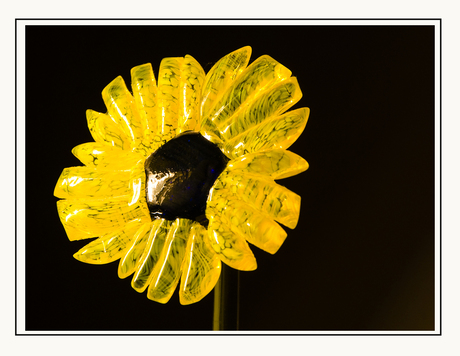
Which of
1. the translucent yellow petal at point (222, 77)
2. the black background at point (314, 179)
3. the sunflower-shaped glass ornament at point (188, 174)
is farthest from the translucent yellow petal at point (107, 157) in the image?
the black background at point (314, 179)

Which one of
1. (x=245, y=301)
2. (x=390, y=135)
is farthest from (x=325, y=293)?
(x=390, y=135)

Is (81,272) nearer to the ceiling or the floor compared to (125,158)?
nearer to the floor

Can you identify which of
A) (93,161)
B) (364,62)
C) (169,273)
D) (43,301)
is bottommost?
(43,301)

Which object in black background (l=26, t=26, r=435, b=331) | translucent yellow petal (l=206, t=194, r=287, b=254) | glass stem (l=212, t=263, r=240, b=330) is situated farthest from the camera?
black background (l=26, t=26, r=435, b=331)

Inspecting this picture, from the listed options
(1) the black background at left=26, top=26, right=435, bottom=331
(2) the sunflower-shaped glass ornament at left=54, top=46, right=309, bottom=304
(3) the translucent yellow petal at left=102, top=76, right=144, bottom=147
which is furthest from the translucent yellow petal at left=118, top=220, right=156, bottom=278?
(1) the black background at left=26, top=26, right=435, bottom=331

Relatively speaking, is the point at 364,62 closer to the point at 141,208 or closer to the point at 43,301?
the point at 141,208

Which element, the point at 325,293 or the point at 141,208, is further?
the point at 325,293

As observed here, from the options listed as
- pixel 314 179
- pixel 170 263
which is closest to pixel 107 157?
pixel 170 263

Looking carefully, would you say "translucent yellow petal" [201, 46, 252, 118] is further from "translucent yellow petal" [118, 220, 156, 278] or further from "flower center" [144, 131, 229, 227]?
"translucent yellow petal" [118, 220, 156, 278]
